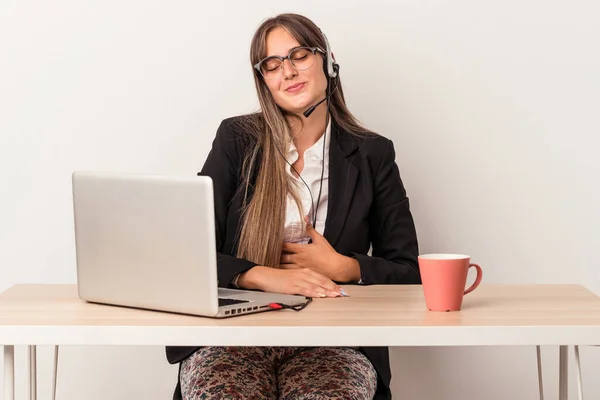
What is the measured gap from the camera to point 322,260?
1991mm

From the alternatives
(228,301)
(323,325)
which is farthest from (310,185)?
(323,325)

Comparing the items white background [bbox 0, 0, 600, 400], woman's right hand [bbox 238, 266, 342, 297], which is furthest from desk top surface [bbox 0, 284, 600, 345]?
white background [bbox 0, 0, 600, 400]

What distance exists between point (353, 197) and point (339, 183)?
0.17ft

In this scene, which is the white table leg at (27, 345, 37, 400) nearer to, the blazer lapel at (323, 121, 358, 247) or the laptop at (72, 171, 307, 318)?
the laptop at (72, 171, 307, 318)

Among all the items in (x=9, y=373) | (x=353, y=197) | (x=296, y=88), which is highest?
(x=296, y=88)

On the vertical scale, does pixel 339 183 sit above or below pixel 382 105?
below

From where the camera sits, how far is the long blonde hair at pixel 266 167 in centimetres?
204

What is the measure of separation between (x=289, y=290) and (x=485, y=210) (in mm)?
1194

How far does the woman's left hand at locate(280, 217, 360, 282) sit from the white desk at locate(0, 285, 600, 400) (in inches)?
18.1

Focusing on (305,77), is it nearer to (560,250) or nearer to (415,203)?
(415,203)

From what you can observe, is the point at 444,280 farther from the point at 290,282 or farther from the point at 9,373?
the point at 9,373

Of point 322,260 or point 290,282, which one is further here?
point 322,260

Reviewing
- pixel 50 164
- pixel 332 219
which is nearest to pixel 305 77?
pixel 332 219

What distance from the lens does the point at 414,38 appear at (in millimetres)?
2646
